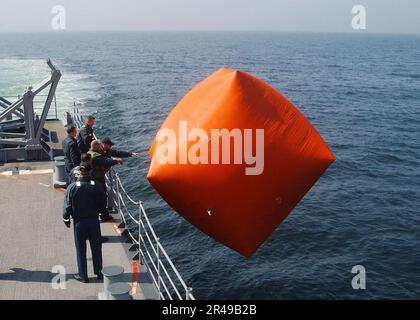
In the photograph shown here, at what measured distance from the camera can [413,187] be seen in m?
25.7

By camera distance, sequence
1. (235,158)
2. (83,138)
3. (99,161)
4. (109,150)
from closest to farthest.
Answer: (235,158) → (99,161) → (109,150) → (83,138)

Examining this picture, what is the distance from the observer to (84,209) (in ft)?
24.0

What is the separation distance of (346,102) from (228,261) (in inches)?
1549

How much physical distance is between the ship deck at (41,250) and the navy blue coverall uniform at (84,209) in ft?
2.40

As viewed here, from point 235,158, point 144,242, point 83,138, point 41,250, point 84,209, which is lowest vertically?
point 144,242

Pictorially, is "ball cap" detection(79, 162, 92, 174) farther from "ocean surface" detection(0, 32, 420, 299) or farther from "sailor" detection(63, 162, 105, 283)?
"ocean surface" detection(0, 32, 420, 299)

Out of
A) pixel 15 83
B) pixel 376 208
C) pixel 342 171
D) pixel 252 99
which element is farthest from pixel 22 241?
pixel 15 83

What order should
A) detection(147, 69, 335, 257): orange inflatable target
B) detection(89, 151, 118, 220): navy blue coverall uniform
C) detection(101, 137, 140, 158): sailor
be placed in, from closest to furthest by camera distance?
detection(147, 69, 335, 257): orange inflatable target, detection(89, 151, 118, 220): navy blue coverall uniform, detection(101, 137, 140, 158): sailor

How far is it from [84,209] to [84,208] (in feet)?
0.06

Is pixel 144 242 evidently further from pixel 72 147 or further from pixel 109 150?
pixel 72 147

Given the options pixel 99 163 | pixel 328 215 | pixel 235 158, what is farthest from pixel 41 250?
pixel 328 215

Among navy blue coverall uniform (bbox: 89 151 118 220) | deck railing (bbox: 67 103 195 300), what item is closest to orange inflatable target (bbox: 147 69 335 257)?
deck railing (bbox: 67 103 195 300)

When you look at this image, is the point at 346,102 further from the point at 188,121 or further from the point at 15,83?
the point at 188,121

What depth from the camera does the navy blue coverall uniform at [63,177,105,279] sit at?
7234 millimetres
